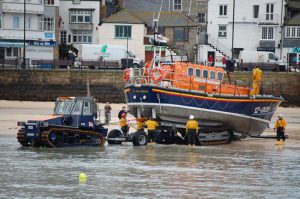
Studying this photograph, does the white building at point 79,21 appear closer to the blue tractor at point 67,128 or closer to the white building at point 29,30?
the white building at point 29,30

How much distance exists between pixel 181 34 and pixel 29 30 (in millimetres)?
12411

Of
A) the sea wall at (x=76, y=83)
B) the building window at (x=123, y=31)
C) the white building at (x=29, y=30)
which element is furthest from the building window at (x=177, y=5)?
the sea wall at (x=76, y=83)

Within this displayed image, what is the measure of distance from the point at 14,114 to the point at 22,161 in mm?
19929

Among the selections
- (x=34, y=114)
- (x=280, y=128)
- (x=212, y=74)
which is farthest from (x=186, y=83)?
(x=34, y=114)

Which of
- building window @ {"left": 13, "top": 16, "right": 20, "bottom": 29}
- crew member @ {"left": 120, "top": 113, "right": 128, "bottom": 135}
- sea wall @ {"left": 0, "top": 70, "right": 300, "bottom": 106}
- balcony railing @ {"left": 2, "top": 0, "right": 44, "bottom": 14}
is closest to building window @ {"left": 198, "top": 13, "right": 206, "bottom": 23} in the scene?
balcony railing @ {"left": 2, "top": 0, "right": 44, "bottom": 14}

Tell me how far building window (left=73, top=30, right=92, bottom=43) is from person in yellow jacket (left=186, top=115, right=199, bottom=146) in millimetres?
44958

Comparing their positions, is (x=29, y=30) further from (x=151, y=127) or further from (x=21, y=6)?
(x=151, y=127)

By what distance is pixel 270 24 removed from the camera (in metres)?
75.4

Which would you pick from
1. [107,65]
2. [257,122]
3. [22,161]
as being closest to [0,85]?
[107,65]

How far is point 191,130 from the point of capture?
115ft

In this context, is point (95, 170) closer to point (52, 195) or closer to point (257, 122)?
point (52, 195)

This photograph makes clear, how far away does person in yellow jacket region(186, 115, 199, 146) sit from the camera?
34.8 metres

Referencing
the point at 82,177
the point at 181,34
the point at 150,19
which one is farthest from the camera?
the point at 150,19

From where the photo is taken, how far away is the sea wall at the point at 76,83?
6138cm
